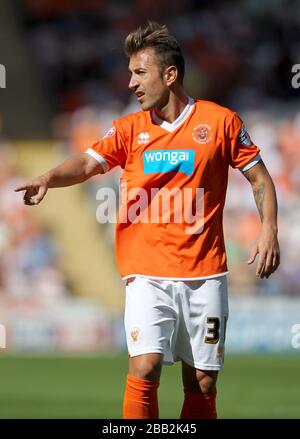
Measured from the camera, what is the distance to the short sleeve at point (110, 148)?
655 cm

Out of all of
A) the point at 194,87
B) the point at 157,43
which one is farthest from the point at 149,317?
the point at 194,87

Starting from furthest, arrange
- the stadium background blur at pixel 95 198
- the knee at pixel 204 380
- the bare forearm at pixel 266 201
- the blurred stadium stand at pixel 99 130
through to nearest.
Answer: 1. the blurred stadium stand at pixel 99 130
2. the stadium background blur at pixel 95 198
3. the knee at pixel 204 380
4. the bare forearm at pixel 266 201

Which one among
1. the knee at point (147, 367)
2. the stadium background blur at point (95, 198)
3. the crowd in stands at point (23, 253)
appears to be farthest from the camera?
the crowd in stands at point (23, 253)

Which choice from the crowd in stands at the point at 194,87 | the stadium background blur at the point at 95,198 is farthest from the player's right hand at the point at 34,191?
the crowd in stands at the point at 194,87

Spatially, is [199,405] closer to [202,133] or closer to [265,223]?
[265,223]

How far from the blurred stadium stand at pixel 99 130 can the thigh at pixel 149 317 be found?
9.05 meters

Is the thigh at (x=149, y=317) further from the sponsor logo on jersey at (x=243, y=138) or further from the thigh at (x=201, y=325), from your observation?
the sponsor logo on jersey at (x=243, y=138)

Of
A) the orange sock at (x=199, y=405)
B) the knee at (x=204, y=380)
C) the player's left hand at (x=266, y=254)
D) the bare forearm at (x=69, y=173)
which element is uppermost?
the bare forearm at (x=69, y=173)

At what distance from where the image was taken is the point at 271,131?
17.3 metres

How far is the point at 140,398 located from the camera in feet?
20.5

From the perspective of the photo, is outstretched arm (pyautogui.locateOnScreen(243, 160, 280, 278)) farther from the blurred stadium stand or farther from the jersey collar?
the blurred stadium stand

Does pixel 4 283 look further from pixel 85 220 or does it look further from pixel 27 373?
pixel 27 373

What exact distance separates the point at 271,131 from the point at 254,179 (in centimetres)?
1094
